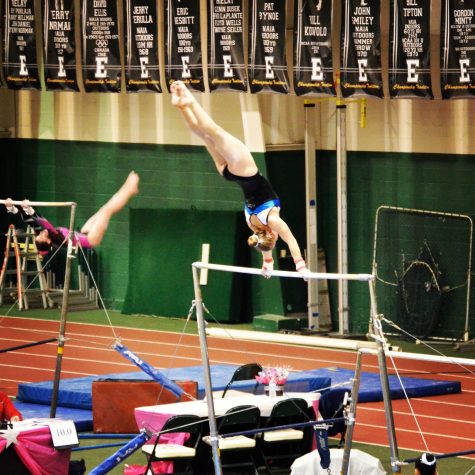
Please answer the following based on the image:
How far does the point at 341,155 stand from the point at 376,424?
5244mm

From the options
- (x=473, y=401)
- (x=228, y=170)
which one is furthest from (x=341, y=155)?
(x=228, y=170)

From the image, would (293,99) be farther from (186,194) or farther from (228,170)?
(228,170)

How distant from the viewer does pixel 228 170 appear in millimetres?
10305

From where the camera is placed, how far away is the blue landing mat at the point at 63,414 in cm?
1308

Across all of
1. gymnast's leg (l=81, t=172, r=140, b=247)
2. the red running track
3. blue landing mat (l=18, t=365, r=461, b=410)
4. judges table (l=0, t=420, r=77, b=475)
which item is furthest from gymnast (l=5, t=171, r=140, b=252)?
judges table (l=0, t=420, r=77, b=475)

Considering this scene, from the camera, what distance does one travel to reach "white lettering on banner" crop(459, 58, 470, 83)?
15.4 m

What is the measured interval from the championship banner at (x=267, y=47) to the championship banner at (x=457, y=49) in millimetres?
2047

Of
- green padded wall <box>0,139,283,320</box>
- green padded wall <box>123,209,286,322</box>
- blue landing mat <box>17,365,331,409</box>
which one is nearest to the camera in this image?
blue landing mat <box>17,365,331,409</box>

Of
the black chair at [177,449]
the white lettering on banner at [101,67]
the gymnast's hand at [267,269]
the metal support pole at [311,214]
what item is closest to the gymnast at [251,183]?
the gymnast's hand at [267,269]

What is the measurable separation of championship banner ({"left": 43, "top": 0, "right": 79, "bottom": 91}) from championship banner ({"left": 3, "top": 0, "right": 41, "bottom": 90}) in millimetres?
321

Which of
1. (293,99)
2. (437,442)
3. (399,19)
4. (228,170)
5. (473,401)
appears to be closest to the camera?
(228,170)

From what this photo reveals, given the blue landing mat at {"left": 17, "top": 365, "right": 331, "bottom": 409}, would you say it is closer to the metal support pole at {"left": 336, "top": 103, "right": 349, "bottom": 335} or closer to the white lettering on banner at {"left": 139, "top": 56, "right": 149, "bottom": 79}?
the metal support pole at {"left": 336, "top": 103, "right": 349, "bottom": 335}

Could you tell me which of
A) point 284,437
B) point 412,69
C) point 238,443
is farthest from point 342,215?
point 238,443

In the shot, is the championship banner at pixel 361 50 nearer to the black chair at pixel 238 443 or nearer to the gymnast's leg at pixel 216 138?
the black chair at pixel 238 443
